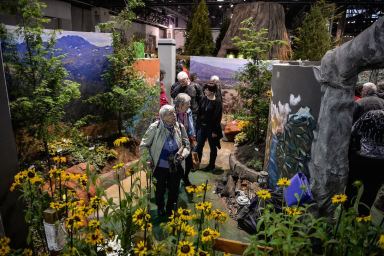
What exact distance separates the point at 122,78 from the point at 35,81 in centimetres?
220

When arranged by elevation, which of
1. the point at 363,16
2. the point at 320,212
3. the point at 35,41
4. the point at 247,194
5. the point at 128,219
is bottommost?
the point at 247,194

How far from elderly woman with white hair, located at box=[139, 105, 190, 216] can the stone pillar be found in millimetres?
1535

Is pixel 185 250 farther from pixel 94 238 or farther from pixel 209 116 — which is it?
pixel 209 116

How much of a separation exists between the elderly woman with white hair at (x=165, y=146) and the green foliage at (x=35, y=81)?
2171 mm

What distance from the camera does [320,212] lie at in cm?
411

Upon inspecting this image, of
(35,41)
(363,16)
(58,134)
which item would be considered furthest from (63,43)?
(363,16)

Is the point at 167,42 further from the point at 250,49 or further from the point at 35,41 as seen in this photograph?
the point at 35,41

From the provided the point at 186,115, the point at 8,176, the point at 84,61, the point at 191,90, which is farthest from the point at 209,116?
the point at 8,176

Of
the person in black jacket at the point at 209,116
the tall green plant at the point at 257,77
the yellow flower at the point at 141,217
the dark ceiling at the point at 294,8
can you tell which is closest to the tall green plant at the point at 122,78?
the person in black jacket at the point at 209,116

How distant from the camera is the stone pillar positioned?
2.86 m

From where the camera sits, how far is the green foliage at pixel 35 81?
4.84 metres

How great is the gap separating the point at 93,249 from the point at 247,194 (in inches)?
144

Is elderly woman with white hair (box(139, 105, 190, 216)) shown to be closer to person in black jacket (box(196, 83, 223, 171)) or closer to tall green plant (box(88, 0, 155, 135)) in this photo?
person in black jacket (box(196, 83, 223, 171))

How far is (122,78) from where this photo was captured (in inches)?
275
